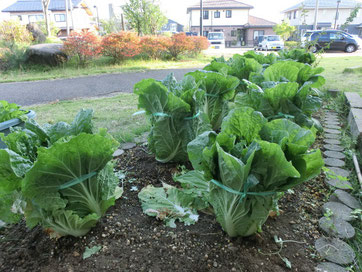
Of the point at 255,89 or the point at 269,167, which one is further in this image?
the point at 255,89

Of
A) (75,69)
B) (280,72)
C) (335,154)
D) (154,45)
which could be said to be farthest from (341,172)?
(154,45)

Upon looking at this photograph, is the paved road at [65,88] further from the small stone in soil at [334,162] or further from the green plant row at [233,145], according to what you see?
the small stone in soil at [334,162]

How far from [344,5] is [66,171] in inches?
2049

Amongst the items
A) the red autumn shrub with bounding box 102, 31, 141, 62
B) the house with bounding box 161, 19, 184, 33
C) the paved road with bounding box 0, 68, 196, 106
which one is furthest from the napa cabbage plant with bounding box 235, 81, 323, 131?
the house with bounding box 161, 19, 184, 33

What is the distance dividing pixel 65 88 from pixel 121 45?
212 inches

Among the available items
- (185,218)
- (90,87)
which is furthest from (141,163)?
(90,87)

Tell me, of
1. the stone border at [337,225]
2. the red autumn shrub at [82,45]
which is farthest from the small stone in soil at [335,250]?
the red autumn shrub at [82,45]

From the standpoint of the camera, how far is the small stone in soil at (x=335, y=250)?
171 cm

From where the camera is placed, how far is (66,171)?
157 cm

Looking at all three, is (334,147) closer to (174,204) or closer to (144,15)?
(174,204)

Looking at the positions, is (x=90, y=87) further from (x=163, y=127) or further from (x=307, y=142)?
(x=307, y=142)

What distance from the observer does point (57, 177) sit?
1569 millimetres

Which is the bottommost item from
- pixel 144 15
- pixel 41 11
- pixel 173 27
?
pixel 144 15

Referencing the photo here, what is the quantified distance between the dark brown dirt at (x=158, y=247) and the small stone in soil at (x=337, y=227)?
0.06m
